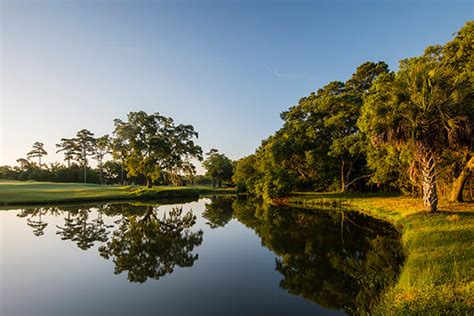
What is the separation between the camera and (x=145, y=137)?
4956cm

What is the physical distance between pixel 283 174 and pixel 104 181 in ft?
242

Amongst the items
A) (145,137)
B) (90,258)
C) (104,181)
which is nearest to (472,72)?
(90,258)

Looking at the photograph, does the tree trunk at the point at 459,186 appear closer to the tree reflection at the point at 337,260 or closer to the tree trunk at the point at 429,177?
the tree trunk at the point at 429,177

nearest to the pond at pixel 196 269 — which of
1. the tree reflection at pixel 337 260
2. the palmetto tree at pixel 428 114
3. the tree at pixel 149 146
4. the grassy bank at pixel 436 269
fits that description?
the tree reflection at pixel 337 260

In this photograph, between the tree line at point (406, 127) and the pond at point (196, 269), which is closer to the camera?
the pond at point (196, 269)

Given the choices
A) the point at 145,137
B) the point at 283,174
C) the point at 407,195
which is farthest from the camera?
the point at 145,137

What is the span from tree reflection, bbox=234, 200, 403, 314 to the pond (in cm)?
4

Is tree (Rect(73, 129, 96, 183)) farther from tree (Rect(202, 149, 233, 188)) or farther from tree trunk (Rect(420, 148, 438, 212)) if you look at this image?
tree trunk (Rect(420, 148, 438, 212))

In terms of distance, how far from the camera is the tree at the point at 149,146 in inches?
1880

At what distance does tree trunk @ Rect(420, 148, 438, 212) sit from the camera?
16.0 metres

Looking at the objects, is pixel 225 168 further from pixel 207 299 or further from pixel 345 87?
pixel 207 299

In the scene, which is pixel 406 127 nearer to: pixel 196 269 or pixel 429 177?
pixel 429 177

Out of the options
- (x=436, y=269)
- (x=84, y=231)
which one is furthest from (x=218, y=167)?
(x=436, y=269)

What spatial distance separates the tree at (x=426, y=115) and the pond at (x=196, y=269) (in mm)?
5459
